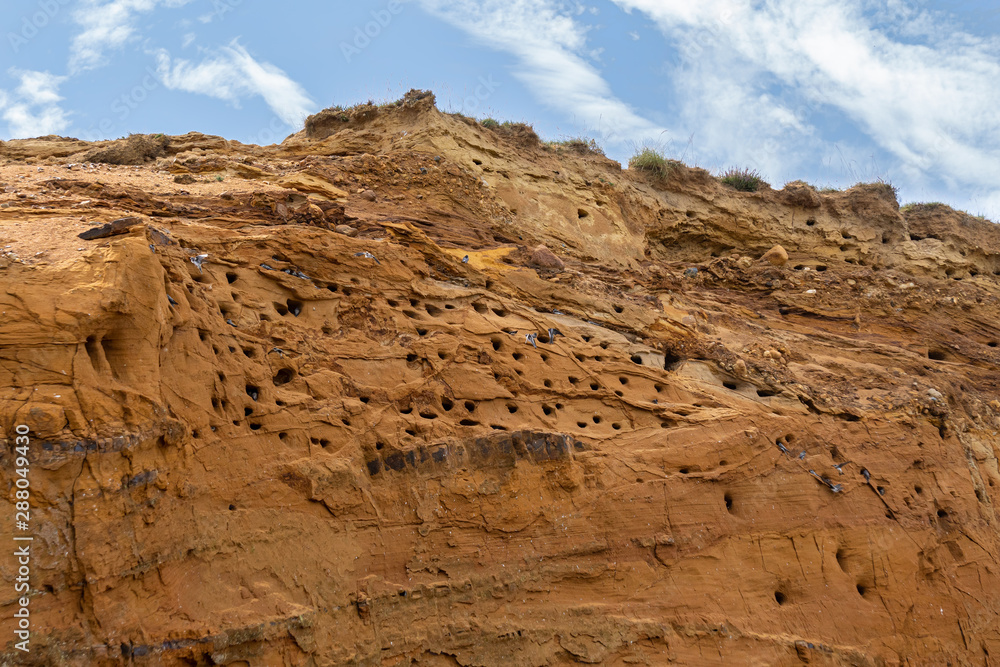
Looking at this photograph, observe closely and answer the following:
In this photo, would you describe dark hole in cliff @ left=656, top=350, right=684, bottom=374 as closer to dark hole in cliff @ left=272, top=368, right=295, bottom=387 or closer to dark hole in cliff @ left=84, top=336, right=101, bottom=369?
dark hole in cliff @ left=272, top=368, right=295, bottom=387

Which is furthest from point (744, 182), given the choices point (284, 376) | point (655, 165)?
point (284, 376)

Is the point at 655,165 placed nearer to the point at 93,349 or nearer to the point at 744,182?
the point at 744,182

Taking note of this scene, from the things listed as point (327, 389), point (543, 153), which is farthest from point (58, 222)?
point (543, 153)

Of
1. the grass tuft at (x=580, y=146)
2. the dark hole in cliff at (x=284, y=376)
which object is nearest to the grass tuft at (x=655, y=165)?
the grass tuft at (x=580, y=146)

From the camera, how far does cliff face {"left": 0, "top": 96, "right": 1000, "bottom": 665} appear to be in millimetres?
5020

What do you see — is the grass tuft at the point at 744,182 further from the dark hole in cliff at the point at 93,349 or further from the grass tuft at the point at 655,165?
the dark hole in cliff at the point at 93,349

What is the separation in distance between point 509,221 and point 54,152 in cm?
621

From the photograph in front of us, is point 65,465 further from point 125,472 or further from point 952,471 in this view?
point 952,471

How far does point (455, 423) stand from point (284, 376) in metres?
1.77

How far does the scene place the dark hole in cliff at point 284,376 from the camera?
6.56 meters

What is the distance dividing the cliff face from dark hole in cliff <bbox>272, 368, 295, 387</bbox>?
4cm

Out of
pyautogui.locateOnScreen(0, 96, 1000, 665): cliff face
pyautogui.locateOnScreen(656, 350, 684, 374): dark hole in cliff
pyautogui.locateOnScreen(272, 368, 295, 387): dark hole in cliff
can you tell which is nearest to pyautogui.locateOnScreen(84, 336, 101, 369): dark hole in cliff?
pyautogui.locateOnScreen(0, 96, 1000, 665): cliff face

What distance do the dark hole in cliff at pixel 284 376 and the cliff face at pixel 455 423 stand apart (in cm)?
4

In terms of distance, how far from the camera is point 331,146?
10070mm
